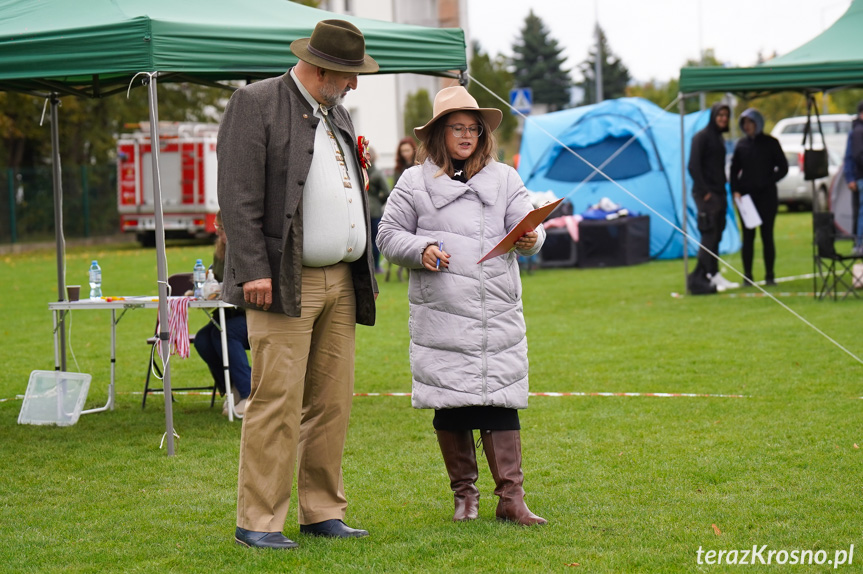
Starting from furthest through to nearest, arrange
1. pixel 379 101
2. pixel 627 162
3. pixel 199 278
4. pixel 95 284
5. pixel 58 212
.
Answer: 1. pixel 379 101
2. pixel 627 162
3. pixel 58 212
4. pixel 95 284
5. pixel 199 278

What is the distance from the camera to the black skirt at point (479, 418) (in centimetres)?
462

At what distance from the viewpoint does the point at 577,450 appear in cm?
598

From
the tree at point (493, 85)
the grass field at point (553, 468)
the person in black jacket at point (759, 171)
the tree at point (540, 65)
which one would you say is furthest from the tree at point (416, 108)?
the grass field at point (553, 468)

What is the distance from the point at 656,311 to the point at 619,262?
5.37m

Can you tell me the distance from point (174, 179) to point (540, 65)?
57868mm

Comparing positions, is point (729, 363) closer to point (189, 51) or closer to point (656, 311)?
point (656, 311)

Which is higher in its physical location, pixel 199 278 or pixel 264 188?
pixel 264 188

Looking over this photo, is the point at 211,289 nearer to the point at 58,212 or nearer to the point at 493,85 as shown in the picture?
the point at 58,212

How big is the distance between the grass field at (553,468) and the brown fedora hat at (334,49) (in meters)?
1.90

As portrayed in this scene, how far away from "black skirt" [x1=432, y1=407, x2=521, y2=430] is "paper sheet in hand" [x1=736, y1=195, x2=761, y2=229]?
9.25 m

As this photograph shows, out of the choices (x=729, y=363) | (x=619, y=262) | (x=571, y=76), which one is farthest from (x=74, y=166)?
(x=571, y=76)

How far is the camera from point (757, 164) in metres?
13.1

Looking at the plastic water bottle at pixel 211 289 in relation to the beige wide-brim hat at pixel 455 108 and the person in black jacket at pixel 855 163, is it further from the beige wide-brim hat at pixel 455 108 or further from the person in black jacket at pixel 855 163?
the person in black jacket at pixel 855 163

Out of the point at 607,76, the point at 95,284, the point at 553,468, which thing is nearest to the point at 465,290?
the point at 553,468
